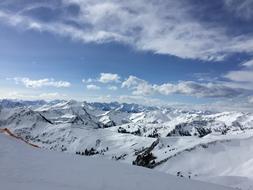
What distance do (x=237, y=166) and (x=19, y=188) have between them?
12993 cm

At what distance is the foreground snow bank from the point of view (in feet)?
24.8

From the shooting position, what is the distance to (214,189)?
9000 millimetres

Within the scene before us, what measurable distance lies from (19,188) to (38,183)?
0.63 m

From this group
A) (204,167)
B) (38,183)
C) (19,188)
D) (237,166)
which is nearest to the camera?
(19,188)

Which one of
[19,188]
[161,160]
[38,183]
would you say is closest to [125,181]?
[38,183]

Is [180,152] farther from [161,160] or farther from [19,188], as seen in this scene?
[19,188]

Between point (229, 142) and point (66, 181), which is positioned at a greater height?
point (66, 181)

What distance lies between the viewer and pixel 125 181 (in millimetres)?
8609

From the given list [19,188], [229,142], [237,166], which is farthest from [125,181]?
[229,142]

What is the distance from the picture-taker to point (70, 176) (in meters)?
8.70

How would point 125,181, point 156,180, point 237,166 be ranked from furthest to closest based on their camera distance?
point 237,166 < point 156,180 < point 125,181

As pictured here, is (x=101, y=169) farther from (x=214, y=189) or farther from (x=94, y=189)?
(x=214, y=189)

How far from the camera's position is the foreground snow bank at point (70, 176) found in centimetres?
756

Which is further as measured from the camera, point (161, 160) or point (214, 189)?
point (161, 160)
